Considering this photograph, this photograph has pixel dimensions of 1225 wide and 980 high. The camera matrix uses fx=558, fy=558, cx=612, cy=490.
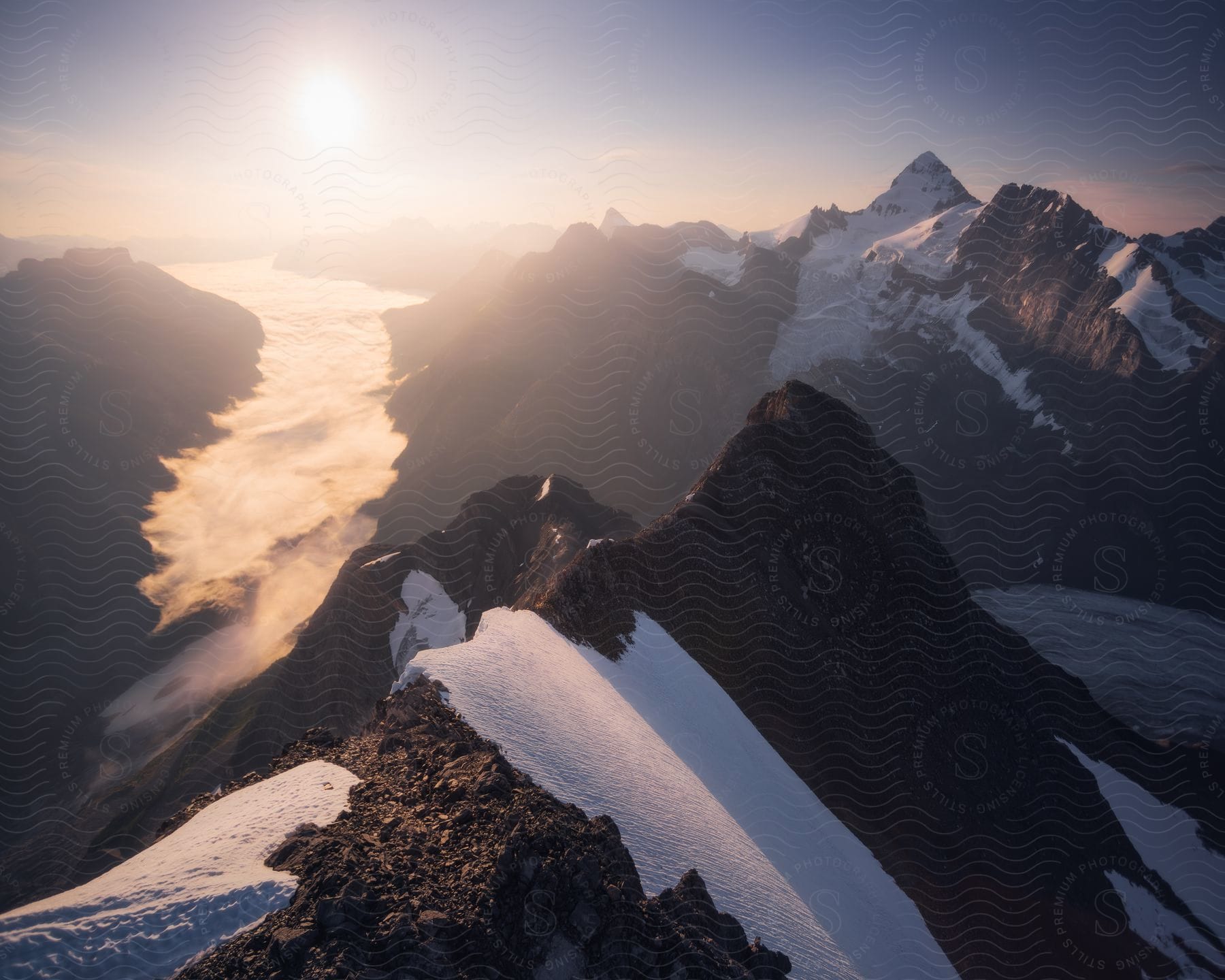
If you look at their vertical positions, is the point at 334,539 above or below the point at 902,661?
below

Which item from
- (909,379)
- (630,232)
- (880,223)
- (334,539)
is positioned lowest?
(334,539)

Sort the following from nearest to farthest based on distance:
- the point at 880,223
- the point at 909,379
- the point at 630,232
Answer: the point at 909,379, the point at 630,232, the point at 880,223

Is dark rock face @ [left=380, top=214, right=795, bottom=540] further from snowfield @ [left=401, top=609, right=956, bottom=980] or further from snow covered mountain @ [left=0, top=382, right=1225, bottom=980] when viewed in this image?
snowfield @ [left=401, top=609, right=956, bottom=980]

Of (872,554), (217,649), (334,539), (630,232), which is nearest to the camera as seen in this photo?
(872,554)

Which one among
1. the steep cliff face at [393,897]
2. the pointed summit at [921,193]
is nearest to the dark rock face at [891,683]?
the steep cliff face at [393,897]

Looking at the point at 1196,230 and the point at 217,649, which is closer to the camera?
the point at 217,649

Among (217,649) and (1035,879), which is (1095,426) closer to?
(1035,879)

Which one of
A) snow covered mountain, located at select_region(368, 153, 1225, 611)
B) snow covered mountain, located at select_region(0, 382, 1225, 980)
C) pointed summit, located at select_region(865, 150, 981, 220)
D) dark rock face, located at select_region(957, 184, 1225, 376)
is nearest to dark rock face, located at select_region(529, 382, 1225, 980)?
snow covered mountain, located at select_region(0, 382, 1225, 980)

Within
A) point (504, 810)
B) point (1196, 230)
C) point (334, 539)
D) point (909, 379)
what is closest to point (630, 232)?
point (909, 379)

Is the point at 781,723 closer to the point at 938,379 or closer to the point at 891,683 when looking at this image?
the point at 891,683
